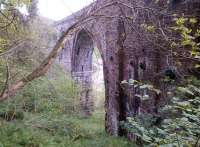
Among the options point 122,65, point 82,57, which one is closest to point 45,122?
point 122,65

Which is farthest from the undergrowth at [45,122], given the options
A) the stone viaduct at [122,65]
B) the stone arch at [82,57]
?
the stone arch at [82,57]

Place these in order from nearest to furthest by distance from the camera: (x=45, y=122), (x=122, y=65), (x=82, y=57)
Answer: (x=45, y=122), (x=122, y=65), (x=82, y=57)

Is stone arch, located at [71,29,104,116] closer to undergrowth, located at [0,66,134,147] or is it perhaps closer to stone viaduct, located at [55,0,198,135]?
stone viaduct, located at [55,0,198,135]

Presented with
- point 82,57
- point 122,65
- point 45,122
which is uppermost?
point 82,57

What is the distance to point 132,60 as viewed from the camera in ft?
23.9

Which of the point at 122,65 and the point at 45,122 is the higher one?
the point at 122,65

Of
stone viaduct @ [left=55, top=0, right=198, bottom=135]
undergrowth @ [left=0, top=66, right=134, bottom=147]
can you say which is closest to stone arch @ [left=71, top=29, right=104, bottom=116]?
stone viaduct @ [left=55, top=0, right=198, bottom=135]

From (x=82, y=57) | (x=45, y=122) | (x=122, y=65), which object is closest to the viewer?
(x=45, y=122)

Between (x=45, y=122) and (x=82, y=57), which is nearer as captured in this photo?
(x=45, y=122)

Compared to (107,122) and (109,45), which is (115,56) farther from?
(107,122)

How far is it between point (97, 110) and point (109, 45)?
25.5ft

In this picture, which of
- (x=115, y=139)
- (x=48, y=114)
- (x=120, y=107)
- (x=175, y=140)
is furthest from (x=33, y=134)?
(x=175, y=140)

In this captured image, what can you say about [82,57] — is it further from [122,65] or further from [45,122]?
[45,122]

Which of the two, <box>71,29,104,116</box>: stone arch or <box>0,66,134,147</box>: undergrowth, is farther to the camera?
<box>71,29,104,116</box>: stone arch
